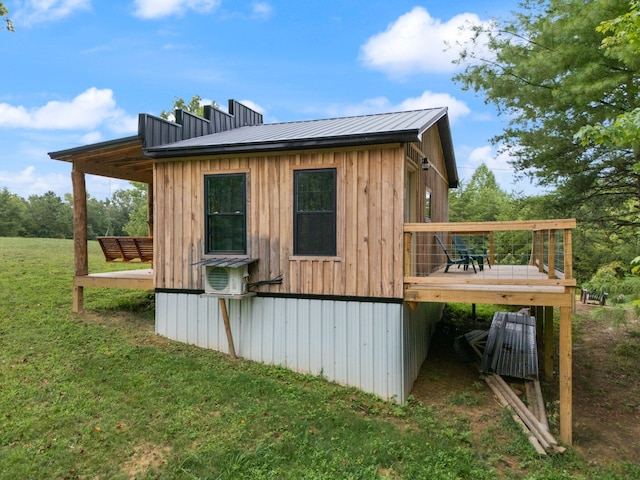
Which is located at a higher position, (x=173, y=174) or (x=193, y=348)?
(x=173, y=174)

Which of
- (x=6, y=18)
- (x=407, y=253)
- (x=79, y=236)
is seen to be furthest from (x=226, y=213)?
(x=6, y=18)

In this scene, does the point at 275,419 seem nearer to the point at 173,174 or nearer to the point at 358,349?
the point at 358,349

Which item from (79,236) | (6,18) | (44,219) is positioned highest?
(6,18)

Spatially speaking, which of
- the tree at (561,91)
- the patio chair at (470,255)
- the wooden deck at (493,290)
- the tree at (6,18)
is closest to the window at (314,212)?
the wooden deck at (493,290)

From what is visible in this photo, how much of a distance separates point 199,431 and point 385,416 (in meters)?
2.37

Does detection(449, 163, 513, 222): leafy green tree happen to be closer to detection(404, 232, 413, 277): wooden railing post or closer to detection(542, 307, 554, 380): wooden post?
detection(542, 307, 554, 380): wooden post

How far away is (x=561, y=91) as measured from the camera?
841cm

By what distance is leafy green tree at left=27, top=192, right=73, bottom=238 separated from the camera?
4150 cm

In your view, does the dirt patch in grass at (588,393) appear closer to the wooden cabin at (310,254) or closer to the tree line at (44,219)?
the wooden cabin at (310,254)

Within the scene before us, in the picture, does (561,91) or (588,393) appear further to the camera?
(561,91)

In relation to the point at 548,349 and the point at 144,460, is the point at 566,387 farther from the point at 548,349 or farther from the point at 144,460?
the point at 144,460

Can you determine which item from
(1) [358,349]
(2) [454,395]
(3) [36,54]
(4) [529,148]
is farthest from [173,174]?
(3) [36,54]

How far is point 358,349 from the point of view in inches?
253

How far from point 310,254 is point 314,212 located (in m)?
0.63
